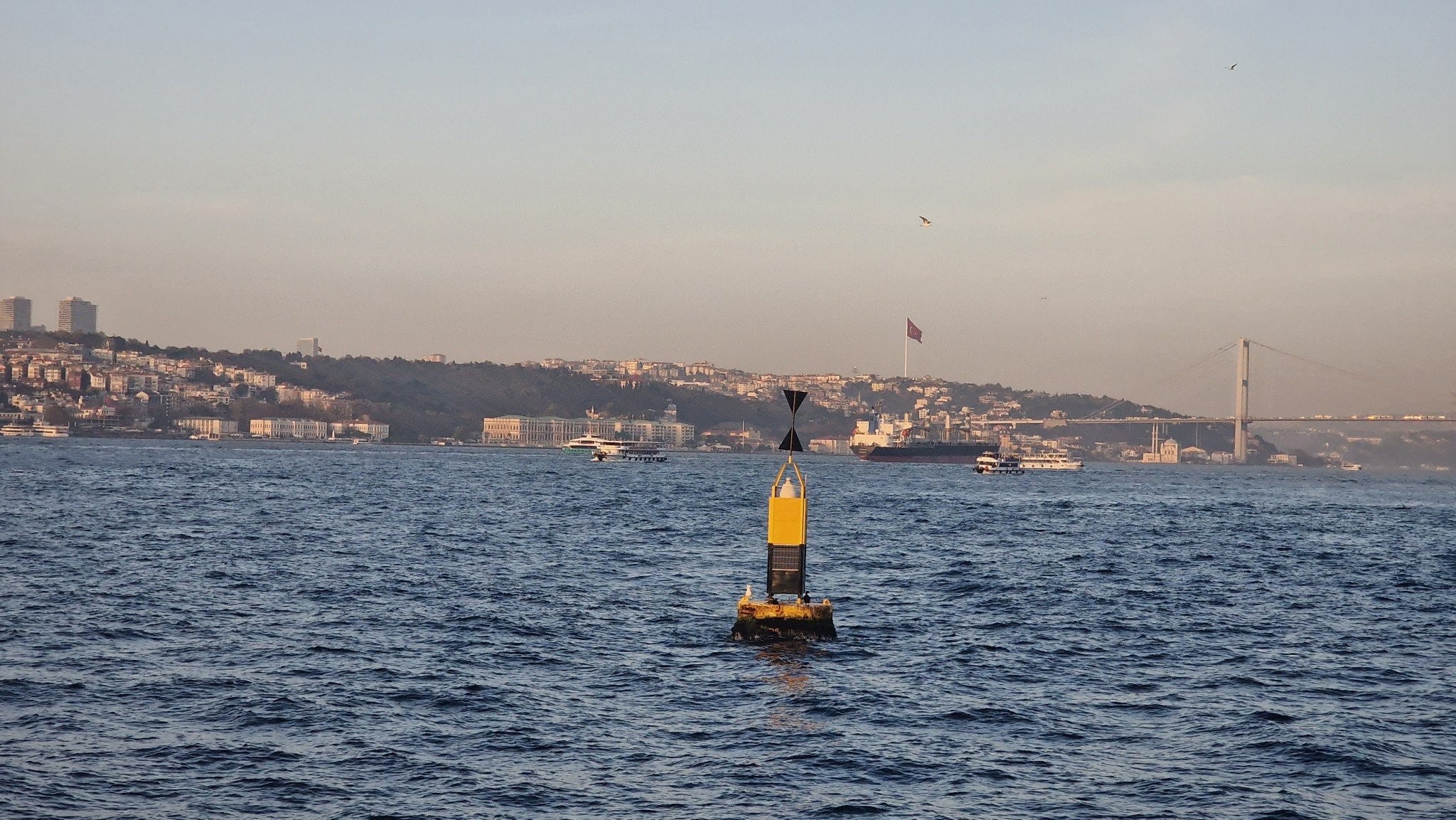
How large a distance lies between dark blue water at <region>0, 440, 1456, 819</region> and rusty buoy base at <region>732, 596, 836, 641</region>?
48 centimetres

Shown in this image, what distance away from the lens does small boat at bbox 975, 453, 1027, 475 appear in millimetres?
136875

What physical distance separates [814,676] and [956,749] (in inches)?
165

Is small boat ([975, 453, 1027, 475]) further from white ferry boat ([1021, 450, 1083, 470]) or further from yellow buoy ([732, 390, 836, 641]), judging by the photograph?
yellow buoy ([732, 390, 836, 641])

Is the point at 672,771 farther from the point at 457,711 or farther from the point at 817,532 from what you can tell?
the point at 817,532

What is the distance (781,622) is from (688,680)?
11.9ft

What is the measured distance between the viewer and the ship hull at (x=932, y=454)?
572ft

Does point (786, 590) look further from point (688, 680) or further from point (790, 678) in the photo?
point (688, 680)

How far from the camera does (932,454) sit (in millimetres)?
177750

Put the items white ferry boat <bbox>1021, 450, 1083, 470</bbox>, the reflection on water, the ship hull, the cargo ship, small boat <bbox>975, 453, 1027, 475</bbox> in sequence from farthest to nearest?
the cargo ship, the ship hull, white ferry boat <bbox>1021, 450, 1083, 470</bbox>, small boat <bbox>975, 453, 1027, 475</bbox>, the reflection on water

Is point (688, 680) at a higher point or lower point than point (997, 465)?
higher

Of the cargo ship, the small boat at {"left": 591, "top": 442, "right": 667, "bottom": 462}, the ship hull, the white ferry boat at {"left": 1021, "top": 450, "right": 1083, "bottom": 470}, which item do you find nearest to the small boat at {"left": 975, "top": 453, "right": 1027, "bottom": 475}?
the white ferry boat at {"left": 1021, "top": 450, "right": 1083, "bottom": 470}

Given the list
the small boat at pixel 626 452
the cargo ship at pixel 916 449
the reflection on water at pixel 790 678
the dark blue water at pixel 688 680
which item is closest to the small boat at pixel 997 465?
the cargo ship at pixel 916 449

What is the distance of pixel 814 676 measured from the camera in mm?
19188

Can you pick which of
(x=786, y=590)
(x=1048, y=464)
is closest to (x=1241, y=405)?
(x=1048, y=464)
